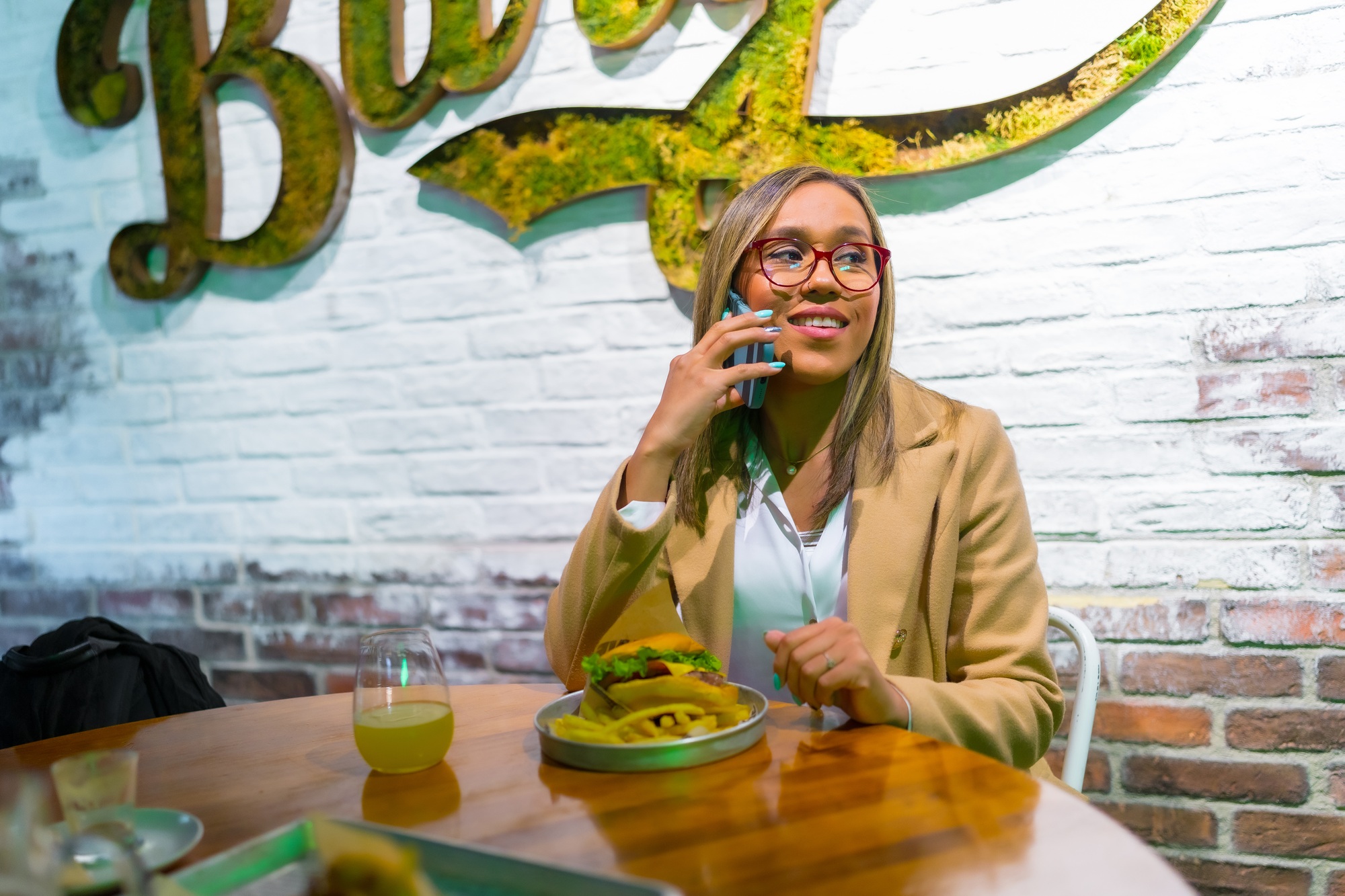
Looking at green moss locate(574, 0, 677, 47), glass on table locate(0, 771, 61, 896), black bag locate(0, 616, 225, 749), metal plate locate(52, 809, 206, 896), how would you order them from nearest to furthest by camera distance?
glass on table locate(0, 771, 61, 896)
metal plate locate(52, 809, 206, 896)
black bag locate(0, 616, 225, 749)
green moss locate(574, 0, 677, 47)

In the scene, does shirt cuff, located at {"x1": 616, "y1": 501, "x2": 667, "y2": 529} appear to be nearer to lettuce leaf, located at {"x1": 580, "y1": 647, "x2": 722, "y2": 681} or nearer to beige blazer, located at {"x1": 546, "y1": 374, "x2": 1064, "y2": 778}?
beige blazer, located at {"x1": 546, "y1": 374, "x2": 1064, "y2": 778}

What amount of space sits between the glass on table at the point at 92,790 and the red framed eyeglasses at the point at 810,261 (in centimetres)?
103

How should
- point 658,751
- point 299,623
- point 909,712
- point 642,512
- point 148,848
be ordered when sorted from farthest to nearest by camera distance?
point 299,623 < point 642,512 < point 909,712 < point 658,751 < point 148,848

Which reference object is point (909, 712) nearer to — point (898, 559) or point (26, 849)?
point (898, 559)

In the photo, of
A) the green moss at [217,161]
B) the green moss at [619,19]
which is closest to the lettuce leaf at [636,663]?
the green moss at [619,19]

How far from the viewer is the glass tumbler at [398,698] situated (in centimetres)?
92

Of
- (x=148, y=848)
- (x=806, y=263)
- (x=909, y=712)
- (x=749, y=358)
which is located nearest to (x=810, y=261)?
(x=806, y=263)

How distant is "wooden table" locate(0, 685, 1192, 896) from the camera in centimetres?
68

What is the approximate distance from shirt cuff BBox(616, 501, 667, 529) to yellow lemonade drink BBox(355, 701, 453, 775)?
0.43 meters

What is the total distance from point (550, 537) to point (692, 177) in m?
0.74

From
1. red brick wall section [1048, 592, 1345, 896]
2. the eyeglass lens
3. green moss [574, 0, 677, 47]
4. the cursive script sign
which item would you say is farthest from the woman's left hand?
green moss [574, 0, 677, 47]

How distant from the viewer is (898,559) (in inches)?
53.7

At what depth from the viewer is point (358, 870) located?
1.76 ft

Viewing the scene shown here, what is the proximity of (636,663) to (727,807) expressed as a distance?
19cm
